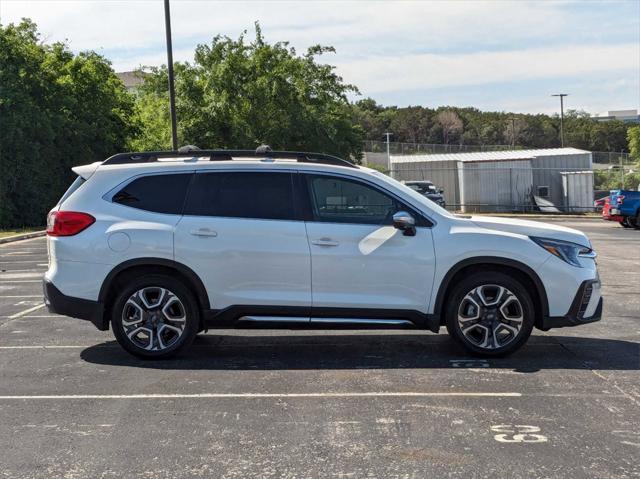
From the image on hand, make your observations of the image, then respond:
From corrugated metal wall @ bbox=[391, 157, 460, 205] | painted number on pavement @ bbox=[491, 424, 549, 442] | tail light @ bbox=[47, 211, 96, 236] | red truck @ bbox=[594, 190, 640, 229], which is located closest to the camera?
painted number on pavement @ bbox=[491, 424, 549, 442]

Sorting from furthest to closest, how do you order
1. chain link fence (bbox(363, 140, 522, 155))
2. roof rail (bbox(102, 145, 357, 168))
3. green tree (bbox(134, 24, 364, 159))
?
1. chain link fence (bbox(363, 140, 522, 155))
2. green tree (bbox(134, 24, 364, 159))
3. roof rail (bbox(102, 145, 357, 168))

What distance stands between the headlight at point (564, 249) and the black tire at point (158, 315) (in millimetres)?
3117

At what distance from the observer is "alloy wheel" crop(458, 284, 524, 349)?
7.11 meters

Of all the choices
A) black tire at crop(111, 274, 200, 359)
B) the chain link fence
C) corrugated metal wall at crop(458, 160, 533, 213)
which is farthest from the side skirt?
the chain link fence

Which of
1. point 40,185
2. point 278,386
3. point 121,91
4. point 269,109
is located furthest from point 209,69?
point 278,386

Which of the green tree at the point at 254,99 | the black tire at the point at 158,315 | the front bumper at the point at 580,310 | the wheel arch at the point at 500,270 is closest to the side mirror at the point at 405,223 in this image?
the wheel arch at the point at 500,270

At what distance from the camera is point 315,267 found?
23.4 ft

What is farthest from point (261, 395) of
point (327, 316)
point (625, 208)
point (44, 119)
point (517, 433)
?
point (44, 119)

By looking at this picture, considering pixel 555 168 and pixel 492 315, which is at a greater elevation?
pixel 555 168

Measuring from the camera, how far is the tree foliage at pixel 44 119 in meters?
31.8

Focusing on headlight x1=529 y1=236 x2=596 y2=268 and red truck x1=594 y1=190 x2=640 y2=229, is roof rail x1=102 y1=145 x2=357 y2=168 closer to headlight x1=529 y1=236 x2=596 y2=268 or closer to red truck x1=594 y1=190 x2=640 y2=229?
headlight x1=529 y1=236 x2=596 y2=268

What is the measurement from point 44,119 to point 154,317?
90.4 ft

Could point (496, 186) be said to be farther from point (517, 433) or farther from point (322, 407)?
point (517, 433)

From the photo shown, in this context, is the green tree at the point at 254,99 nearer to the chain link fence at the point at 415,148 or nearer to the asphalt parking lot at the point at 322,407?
the chain link fence at the point at 415,148
